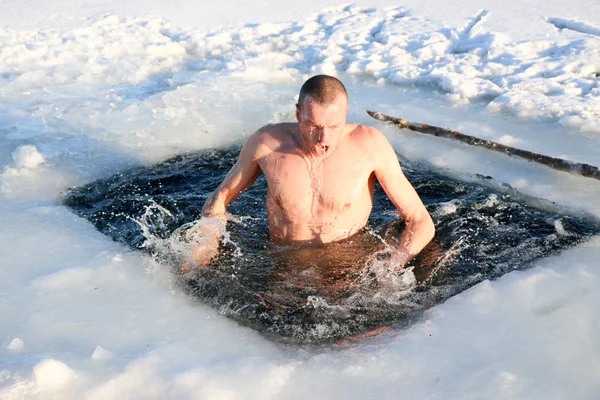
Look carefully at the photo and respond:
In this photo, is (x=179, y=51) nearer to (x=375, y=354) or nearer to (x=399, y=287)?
(x=399, y=287)

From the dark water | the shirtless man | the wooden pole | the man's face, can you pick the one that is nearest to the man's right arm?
the shirtless man

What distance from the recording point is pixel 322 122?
10.9 ft

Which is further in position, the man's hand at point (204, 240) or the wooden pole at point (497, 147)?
the wooden pole at point (497, 147)

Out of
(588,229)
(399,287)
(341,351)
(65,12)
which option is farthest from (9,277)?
(65,12)

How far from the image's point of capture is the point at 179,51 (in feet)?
24.6

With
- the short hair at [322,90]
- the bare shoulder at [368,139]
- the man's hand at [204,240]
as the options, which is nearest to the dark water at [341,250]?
the man's hand at [204,240]

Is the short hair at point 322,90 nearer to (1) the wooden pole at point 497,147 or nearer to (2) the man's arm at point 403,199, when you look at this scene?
(2) the man's arm at point 403,199

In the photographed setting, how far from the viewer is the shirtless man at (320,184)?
3.62 m

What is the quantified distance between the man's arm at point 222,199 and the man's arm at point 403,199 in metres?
0.68

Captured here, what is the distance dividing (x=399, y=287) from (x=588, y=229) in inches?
50.8

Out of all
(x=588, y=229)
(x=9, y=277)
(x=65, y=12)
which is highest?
(x=65, y=12)

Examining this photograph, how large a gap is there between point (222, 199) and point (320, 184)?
0.61 metres

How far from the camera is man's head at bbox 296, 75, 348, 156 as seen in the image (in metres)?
3.27

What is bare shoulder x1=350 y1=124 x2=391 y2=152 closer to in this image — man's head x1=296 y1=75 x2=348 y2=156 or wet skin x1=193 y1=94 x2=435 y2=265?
wet skin x1=193 y1=94 x2=435 y2=265
